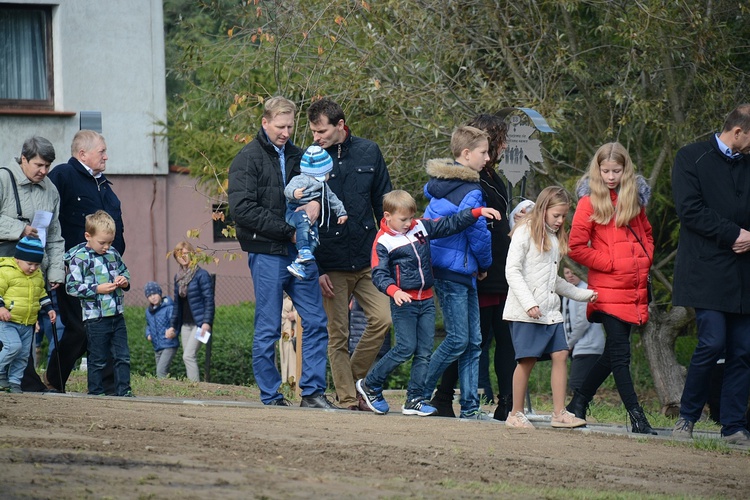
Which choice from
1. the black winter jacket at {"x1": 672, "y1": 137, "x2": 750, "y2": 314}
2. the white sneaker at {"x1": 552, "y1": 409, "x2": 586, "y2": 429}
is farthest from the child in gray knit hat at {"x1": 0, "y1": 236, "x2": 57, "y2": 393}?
the black winter jacket at {"x1": 672, "y1": 137, "x2": 750, "y2": 314}

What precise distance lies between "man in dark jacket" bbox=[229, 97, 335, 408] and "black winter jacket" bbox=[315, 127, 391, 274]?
10.6 inches

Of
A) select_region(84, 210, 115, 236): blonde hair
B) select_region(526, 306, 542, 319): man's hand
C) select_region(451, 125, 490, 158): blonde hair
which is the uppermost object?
select_region(451, 125, 490, 158): blonde hair

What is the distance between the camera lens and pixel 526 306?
7.95 metres

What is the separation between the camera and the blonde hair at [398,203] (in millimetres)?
8281

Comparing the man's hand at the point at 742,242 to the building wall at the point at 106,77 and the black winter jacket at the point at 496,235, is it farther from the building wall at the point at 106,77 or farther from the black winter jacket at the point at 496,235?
the building wall at the point at 106,77

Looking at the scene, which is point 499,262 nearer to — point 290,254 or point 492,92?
point 290,254

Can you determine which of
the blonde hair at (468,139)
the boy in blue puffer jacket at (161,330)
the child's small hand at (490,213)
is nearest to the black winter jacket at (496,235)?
the blonde hair at (468,139)

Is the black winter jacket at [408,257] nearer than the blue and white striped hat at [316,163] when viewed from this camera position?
Yes

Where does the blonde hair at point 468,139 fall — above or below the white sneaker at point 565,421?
above

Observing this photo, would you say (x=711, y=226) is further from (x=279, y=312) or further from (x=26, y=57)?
(x=26, y=57)

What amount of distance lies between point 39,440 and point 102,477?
Result: 102 centimetres

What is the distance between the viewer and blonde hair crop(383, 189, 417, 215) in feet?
27.2

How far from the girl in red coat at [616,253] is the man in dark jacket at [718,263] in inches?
10.7

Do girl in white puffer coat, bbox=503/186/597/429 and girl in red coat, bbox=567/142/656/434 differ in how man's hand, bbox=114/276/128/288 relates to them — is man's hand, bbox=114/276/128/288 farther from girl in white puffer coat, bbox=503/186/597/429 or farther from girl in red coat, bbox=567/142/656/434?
girl in red coat, bbox=567/142/656/434
